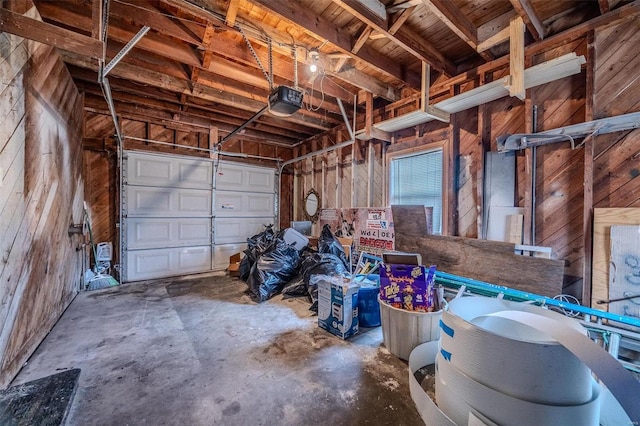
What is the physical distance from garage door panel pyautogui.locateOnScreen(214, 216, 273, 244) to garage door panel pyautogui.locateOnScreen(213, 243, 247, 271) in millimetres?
108

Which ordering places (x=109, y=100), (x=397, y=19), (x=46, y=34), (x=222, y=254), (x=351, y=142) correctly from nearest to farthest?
1. (x=46, y=34)
2. (x=397, y=19)
3. (x=109, y=100)
4. (x=351, y=142)
5. (x=222, y=254)

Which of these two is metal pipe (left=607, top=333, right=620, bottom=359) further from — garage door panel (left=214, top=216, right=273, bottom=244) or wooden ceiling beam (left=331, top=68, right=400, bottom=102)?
garage door panel (left=214, top=216, right=273, bottom=244)

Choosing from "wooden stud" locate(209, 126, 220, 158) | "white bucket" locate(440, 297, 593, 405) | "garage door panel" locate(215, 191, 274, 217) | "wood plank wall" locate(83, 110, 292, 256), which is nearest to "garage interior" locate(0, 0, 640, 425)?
"white bucket" locate(440, 297, 593, 405)

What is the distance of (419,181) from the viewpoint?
12.5ft

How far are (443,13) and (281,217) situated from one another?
16.8ft

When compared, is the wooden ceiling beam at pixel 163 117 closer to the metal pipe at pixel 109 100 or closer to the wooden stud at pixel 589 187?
the metal pipe at pixel 109 100

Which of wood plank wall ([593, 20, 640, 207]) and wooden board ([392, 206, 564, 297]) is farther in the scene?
wooden board ([392, 206, 564, 297])

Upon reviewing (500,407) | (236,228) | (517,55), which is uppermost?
(517,55)

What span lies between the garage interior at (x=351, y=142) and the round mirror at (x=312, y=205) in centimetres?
154

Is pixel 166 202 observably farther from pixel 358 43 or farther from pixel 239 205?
pixel 358 43

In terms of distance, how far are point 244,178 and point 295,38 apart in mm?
3601

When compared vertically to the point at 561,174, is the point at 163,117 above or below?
above

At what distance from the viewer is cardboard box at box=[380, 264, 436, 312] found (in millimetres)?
2150

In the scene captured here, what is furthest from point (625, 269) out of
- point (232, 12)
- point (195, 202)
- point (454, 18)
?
point (195, 202)
